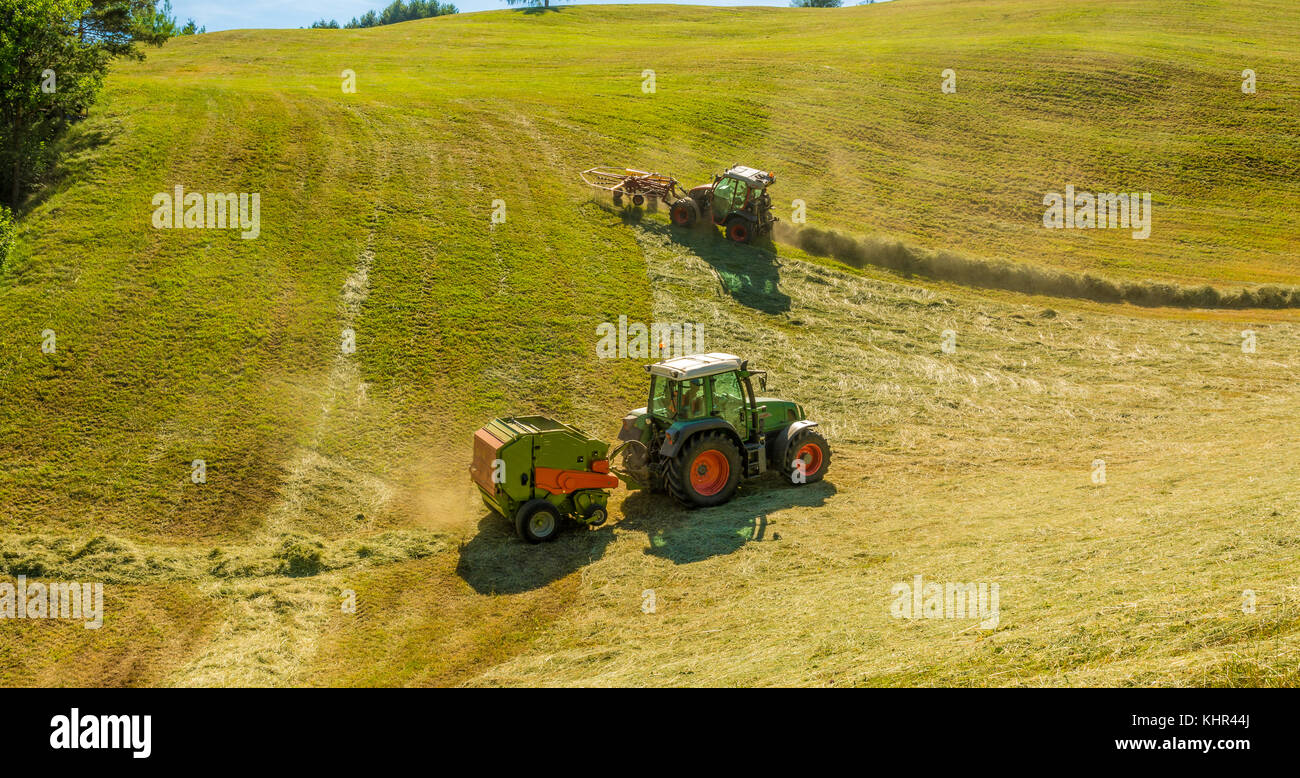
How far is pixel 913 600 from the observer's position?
11289 millimetres

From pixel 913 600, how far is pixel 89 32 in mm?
39438

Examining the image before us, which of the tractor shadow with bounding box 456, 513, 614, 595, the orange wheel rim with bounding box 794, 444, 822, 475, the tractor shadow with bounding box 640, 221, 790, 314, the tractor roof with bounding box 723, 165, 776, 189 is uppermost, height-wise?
the tractor roof with bounding box 723, 165, 776, 189

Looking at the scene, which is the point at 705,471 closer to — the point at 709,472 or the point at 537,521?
the point at 709,472

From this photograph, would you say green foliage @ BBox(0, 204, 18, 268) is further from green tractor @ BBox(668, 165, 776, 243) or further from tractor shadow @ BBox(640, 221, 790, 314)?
green tractor @ BBox(668, 165, 776, 243)

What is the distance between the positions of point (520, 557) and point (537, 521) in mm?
713

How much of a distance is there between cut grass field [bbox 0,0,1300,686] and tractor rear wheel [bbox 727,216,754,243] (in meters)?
0.67

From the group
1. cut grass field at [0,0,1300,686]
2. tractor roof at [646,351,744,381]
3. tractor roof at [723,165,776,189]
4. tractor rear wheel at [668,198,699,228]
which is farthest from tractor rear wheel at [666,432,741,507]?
tractor rear wheel at [668,198,699,228]

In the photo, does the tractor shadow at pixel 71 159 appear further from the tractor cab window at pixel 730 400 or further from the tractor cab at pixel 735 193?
the tractor cab window at pixel 730 400

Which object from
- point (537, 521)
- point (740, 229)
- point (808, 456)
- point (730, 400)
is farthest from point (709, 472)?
point (740, 229)

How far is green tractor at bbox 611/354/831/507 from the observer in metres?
15.7

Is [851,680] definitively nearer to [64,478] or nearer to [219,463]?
[219,463]

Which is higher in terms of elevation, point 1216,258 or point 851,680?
point 1216,258

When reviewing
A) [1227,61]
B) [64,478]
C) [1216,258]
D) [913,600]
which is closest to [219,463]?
[64,478]

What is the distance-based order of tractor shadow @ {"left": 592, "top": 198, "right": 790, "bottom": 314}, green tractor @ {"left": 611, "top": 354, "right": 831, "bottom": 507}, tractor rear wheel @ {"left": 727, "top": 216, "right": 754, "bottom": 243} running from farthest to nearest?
tractor rear wheel @ {"left": 727, "top": 216, "right": 754, "bottom": 243} → tractor shadow @ {"left": 592, "top": 198, "right": 790, "bottom": 314} → green tractor @ {"left": 611, "top": 354, "right": 831, "bottom": 507}
